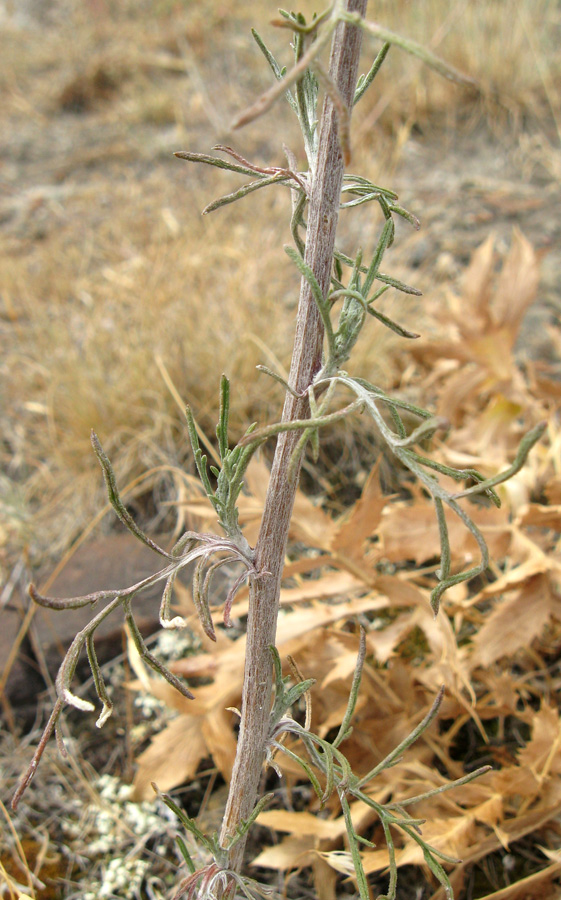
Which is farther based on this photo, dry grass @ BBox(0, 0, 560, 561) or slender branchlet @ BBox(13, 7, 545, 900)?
dry grass @ BBox(0, 0, 560, 561)

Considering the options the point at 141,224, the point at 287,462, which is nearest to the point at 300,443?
the point at 287,462

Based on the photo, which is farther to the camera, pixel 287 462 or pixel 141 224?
pixel 141 224

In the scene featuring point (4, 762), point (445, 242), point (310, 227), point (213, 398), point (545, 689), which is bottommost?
point (4, 762)

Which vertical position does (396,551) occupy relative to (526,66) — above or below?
below

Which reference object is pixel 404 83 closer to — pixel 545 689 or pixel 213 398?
pixel 213 398

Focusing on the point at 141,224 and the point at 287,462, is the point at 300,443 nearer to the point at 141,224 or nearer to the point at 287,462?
the point at 287,462

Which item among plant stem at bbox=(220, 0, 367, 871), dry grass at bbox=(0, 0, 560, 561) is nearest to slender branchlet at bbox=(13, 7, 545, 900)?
plant stem at bbox=(220, 0, 367, 871)

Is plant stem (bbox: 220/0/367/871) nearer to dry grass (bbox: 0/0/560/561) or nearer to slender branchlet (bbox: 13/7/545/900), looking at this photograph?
slender branchlet (bbox: 13/7/545/900)

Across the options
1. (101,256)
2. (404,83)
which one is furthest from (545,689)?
(404,83)
